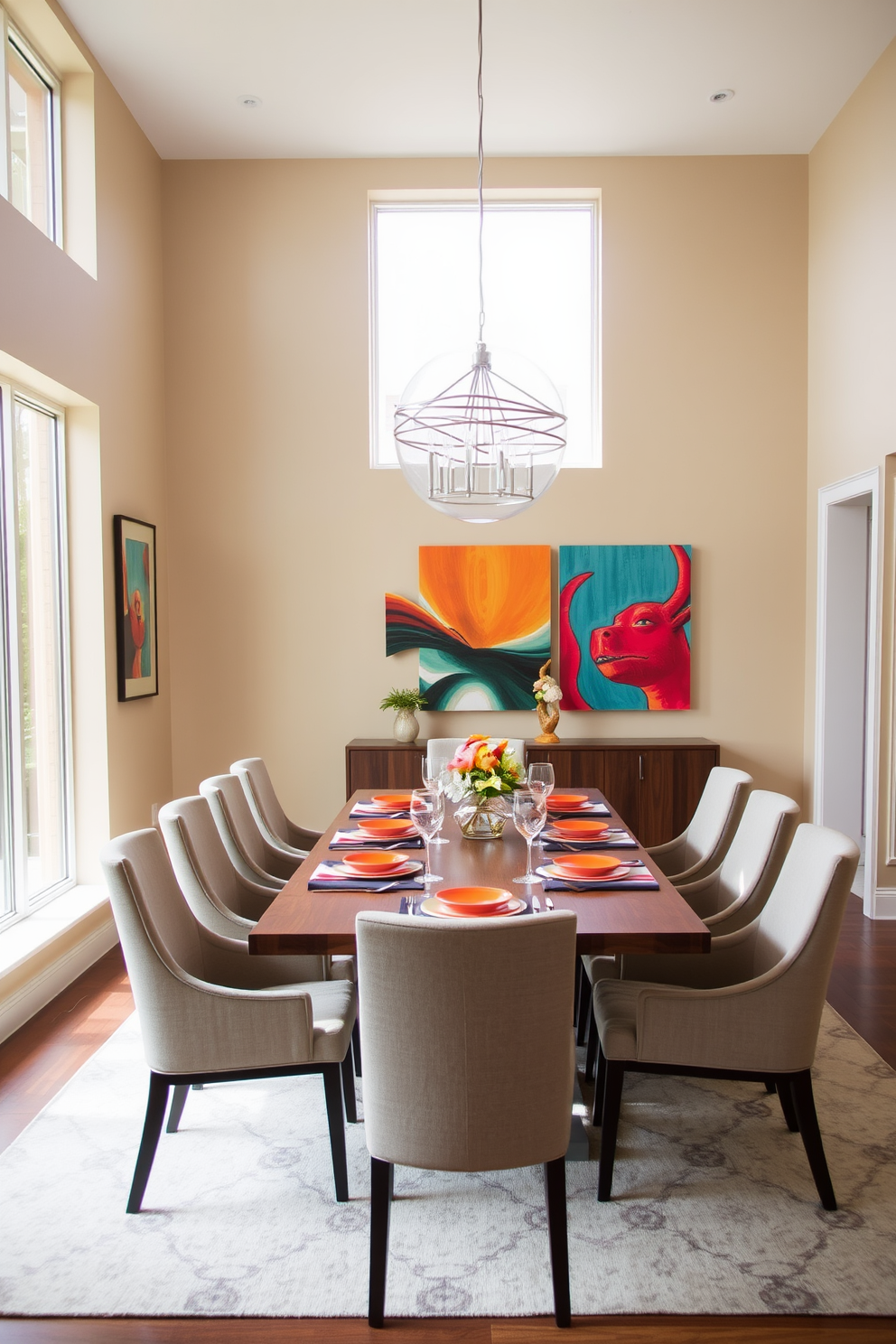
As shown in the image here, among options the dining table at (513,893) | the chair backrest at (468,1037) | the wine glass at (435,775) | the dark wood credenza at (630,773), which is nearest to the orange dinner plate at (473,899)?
the dining table at (513,893)

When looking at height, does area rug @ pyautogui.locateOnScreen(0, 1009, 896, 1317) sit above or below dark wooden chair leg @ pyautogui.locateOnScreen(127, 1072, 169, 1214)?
below

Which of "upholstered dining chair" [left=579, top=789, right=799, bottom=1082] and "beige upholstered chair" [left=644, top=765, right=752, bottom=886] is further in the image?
"beige upholstered chair" [left=644, top=765, right=752, bottom=886]

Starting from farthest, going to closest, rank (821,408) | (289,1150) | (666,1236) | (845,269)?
(821,408) → (845,269) → (289,1150) → (666,1236)

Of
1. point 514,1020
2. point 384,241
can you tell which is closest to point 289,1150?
point 514,1020

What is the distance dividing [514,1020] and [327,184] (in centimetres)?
485

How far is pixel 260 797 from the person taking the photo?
362cm

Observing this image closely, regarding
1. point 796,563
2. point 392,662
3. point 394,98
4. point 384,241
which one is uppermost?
point 394,98

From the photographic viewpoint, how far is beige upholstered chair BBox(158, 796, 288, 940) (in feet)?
8.58

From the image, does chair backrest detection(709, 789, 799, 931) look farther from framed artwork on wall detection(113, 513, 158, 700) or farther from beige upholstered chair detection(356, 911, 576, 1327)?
framed artwork on wall detection(113, 513, 158, 700)

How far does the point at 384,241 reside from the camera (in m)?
5.35

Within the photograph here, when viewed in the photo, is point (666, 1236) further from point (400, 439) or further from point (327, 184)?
point (327, 184)

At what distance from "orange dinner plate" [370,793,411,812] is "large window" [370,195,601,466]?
2339mm

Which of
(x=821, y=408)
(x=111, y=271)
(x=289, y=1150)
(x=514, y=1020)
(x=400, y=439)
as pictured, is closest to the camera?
(x=514, y=1020)

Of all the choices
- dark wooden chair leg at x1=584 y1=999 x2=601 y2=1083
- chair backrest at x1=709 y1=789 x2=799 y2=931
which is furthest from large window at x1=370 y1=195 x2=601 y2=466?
dark wooden chair leg at x1=584 y1=999 x2=601 y2=1083
